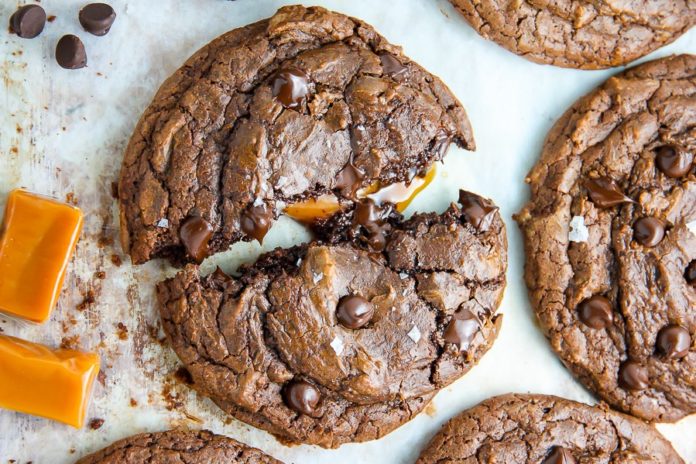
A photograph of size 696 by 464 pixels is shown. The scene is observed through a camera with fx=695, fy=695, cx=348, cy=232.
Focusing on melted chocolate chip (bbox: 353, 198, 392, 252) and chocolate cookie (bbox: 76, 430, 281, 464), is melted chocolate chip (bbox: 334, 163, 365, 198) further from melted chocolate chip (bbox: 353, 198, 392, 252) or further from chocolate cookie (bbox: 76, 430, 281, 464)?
chocolate cookie (bbox: 76, 430, 281, 464)

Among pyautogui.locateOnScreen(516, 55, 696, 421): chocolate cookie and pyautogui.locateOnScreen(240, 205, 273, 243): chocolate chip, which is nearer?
pyautogui.locateOnScreen(240, 205, 273, 243): chocolate chip

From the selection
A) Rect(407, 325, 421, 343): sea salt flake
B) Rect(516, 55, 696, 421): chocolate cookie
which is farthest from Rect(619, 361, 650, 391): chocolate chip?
Rect(407, 325, 421, 343): sea salt flake

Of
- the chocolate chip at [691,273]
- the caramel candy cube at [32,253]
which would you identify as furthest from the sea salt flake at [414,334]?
the caramel candy cube at [32,253]

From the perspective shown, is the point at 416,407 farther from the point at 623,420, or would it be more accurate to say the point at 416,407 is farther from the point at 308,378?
the point at 623,420

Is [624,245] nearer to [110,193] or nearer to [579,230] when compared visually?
[579,230]

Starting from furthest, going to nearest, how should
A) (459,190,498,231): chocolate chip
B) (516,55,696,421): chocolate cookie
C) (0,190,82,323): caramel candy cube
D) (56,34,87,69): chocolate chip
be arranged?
(516,55,696,421): chocolate cookie
(459,190,498,231): chocolate chip
(56,34,87,69): chocolate chip
(0,190,82,323): caramel candy cube

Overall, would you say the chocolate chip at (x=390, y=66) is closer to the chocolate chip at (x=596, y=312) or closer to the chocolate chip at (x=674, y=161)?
the chocolate chip at (x=674, y=161)
